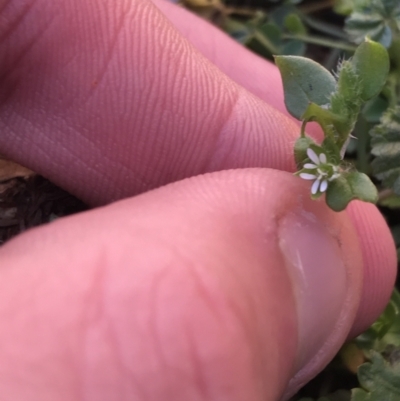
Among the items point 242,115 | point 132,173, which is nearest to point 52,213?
point 132,173

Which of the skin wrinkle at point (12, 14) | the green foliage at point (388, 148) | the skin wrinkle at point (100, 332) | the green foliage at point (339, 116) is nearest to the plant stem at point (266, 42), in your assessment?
the green foliage at point (388, 148)

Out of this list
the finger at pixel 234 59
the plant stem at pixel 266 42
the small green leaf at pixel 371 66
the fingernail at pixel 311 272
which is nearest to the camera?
the small green leaf at pixel 371 66

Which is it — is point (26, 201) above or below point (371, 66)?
below

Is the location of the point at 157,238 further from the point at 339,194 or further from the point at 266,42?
the point at 266,42

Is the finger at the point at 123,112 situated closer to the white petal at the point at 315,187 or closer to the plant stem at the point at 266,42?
the white petal at the point at 315,187

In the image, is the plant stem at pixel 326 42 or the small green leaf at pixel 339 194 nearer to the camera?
the small green leaf at pixel 339 194

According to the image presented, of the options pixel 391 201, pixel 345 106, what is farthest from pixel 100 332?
pixel 391 201

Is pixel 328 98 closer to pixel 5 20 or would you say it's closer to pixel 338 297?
pixel 338 297
